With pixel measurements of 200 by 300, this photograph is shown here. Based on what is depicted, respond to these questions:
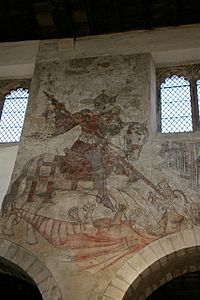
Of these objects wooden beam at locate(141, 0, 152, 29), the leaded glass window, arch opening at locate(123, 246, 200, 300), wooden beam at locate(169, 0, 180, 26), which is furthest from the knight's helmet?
arch opening at locate(123, 246, 200, 300)

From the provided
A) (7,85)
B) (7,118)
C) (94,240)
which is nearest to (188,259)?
(94,240)

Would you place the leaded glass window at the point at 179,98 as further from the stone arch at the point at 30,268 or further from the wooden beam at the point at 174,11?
the stone arch at the point at 30,268

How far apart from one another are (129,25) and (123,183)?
145 inches

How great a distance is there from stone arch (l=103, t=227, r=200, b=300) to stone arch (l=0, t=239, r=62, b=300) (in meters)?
0.77

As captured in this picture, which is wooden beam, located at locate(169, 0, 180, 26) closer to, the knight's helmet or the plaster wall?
the plaster wall

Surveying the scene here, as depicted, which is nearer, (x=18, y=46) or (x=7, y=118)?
(x=7, y=118)

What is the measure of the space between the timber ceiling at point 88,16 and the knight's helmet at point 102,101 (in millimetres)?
1729

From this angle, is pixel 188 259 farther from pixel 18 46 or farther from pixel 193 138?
pixel 18 46

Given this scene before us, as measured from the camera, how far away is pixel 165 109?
30.4 feet

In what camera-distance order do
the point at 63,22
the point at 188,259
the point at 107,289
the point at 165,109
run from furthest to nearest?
the point at 63,22, the point at 165,109, the point at 188,259, the point at 107,289

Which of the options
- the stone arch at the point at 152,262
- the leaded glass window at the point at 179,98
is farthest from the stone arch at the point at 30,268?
the leaded glass window at the point at 179,98

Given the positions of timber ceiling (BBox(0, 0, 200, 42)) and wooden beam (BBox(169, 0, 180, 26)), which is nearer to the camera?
wooden beam (BBox(169, 0, 180, 26))

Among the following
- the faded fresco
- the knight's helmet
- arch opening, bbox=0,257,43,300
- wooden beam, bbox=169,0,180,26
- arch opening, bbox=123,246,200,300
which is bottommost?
arch opening, bbox=0,257,43,300

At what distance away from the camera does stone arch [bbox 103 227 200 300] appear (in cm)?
700
